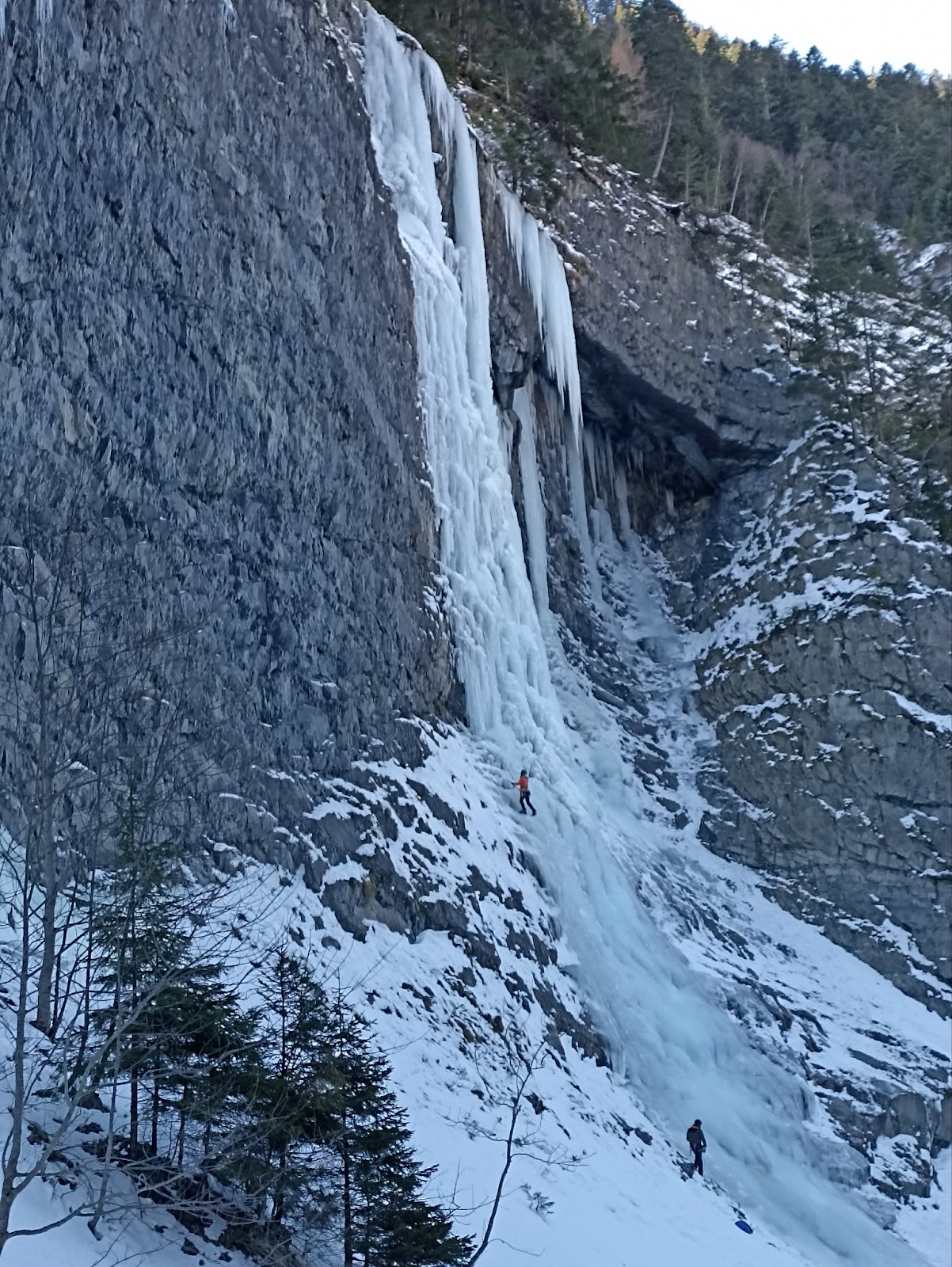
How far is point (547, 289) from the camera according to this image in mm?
27453

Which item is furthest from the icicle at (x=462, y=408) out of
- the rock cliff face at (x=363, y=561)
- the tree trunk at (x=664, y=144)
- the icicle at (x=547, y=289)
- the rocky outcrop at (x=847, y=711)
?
the tree trunk at (x=664, y=144)

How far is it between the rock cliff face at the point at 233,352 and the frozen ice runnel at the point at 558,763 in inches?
45.0

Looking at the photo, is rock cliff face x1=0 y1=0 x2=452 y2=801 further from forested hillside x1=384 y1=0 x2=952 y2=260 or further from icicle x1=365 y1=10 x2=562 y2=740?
forested hillside x1=384 y1=0 x2=952 y2=260

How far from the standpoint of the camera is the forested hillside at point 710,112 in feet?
101

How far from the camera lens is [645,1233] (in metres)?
12.3

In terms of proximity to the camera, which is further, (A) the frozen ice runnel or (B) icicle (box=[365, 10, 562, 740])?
(B) icicle (box=[365, 10, 562, 740])

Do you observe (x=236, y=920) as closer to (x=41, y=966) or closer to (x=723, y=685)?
(x=41, y=966)

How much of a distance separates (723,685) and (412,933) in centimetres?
1378

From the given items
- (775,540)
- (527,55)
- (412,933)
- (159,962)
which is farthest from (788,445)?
(159,962)

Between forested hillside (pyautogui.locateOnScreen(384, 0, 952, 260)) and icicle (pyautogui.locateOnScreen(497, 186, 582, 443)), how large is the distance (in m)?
2.30

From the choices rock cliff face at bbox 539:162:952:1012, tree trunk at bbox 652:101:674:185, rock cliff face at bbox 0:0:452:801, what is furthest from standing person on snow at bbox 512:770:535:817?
tree trunk at bbox 652:101:674:185

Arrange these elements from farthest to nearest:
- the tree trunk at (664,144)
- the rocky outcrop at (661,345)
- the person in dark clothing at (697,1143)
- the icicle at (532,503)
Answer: the tree trunk at (664,144)
the rocky outcrop at (661,345)
the icicle at (532,503)
the person in dark clothing at (697,1143)

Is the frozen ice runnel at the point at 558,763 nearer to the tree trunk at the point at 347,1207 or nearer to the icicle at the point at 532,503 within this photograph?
the icicle at the point at 532,503

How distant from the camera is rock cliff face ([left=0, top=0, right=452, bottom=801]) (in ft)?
47.5
